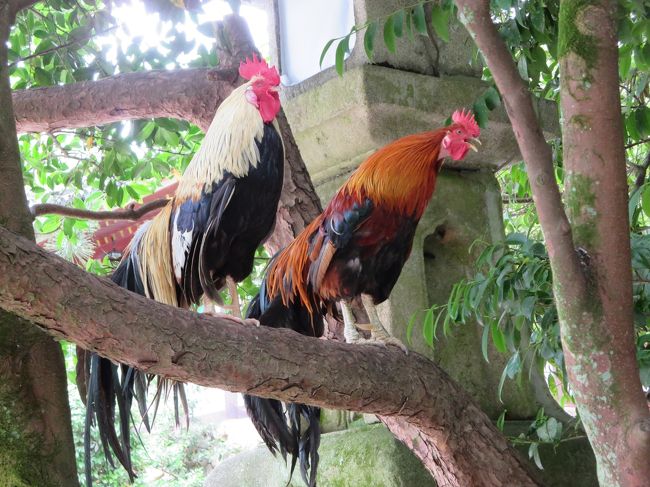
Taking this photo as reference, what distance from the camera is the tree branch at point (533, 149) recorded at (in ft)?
4.91

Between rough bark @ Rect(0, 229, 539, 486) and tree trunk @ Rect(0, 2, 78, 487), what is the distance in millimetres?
375

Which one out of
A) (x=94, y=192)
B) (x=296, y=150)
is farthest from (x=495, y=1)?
(x=94, y=192)

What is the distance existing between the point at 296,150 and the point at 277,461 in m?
1.16

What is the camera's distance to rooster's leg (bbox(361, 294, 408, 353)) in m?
2.33

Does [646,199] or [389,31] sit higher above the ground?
[389,31]

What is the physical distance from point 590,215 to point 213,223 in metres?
1.06

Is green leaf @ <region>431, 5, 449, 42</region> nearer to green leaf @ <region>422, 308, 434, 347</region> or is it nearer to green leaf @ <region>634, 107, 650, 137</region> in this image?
green leaf @ <region>634, 107, 650, 137</region>

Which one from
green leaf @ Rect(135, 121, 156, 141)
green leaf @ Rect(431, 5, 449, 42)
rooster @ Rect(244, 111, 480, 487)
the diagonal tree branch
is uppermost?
the diagonal tree branch

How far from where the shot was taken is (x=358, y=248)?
229cm

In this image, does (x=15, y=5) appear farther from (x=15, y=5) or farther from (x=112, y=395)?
(x=112, y=395)

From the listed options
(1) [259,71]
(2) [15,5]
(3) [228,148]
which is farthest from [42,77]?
(3) [228,148]

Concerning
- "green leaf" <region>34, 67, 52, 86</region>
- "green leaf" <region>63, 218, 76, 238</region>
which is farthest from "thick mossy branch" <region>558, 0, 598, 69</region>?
"green leaf" <region>63, 218, 76, 238</region>

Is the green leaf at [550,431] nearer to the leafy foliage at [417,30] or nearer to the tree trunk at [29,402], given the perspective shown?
the leafy foliage at [417,30]

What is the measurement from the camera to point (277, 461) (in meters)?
2.86
